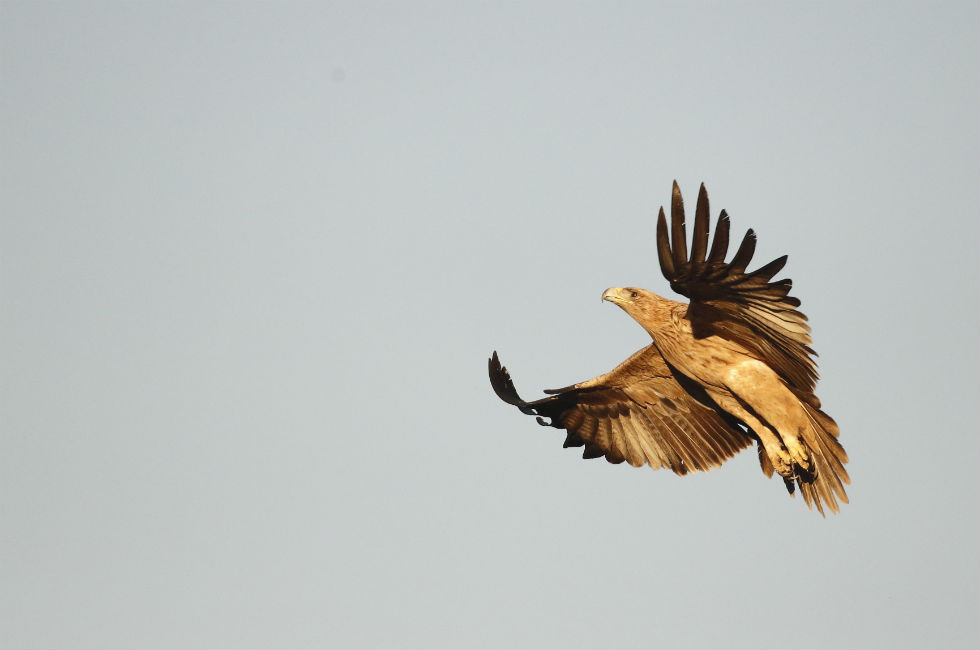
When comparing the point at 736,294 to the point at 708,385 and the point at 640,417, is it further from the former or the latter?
the point at 640,417

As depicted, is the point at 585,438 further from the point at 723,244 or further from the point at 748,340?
the point at 723,244

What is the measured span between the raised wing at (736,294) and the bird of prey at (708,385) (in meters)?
0.01

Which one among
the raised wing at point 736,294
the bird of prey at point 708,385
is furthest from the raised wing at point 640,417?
the raised wing at point 736,294

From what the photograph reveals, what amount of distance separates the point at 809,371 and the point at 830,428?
0.80 meters

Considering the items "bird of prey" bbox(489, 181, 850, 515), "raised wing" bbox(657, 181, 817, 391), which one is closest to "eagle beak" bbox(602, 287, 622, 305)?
"bird of prey" bbox(489, 181, 850, 515)

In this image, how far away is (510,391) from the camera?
13805 mm

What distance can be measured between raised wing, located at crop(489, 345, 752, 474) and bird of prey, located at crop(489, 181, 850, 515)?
11 mm

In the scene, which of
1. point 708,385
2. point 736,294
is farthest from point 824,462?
point 736,294

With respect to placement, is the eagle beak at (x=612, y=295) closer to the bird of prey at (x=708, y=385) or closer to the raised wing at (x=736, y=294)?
the bird of prey at (x=708, y=385)

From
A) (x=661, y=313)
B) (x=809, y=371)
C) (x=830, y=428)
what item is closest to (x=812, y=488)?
(x=830, y=428)

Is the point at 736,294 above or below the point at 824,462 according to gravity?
above

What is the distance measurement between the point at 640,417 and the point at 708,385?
1.90 meters

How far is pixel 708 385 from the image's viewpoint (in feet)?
40.4

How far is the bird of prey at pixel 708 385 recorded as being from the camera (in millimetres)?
10734
